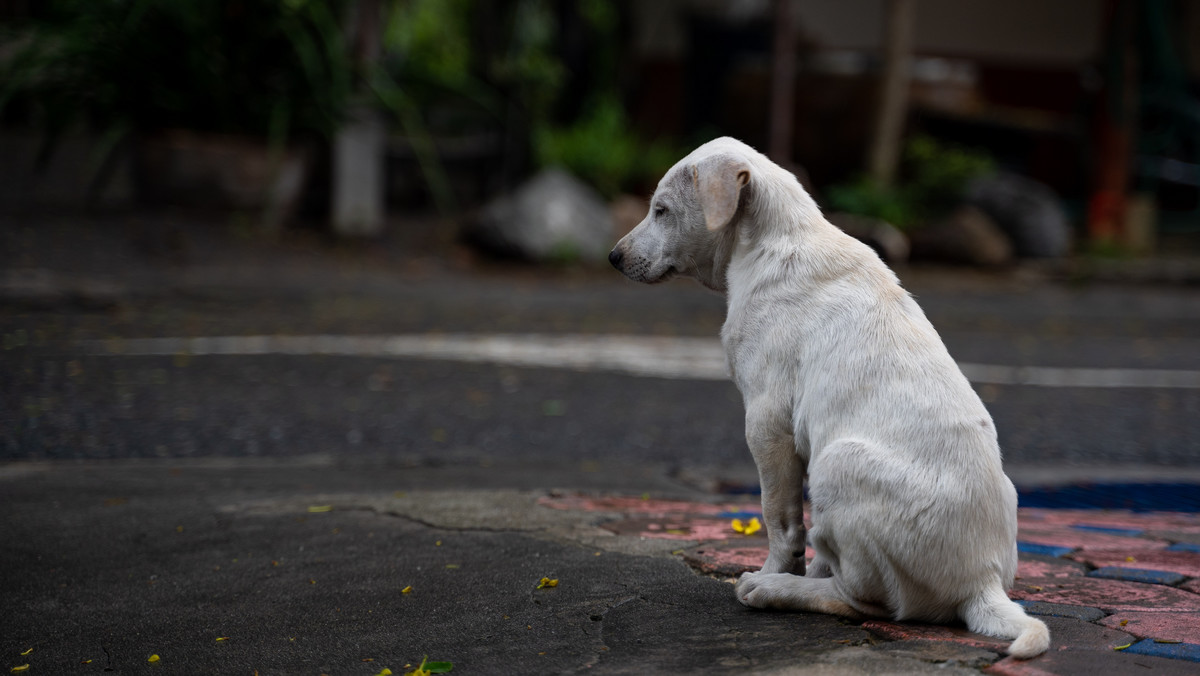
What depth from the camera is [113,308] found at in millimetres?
8328

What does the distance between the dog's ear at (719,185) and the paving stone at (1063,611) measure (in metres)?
1.27

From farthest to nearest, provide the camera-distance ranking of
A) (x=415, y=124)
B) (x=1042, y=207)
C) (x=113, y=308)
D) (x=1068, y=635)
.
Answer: (x=1042, y=207) → (x=415, y=124) → (x=113, y=308) → (x=1068, y=635)

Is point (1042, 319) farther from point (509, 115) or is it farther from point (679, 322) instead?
point (509, 115)

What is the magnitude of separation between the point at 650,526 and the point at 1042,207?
35.4ft

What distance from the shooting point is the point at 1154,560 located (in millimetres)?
3377

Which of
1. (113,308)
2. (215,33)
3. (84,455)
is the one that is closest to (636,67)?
(215,33)

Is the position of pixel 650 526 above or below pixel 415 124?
below

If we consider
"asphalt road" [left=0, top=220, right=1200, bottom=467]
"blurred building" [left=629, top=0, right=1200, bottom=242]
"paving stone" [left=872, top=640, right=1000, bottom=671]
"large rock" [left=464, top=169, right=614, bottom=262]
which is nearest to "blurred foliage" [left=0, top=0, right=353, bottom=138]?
"asphalt road" [left=0, top=220, right=1200, bottom=467]

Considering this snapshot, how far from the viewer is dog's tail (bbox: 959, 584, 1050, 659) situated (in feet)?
7.74

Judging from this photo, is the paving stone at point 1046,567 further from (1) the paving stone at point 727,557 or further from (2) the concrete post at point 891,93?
(2) the concrete post at point 891,93

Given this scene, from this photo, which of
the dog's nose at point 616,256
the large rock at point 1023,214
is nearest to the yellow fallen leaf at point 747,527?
the dog's nose at point 616,256

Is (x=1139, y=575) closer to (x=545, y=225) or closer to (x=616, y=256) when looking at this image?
(x=616, y=256)

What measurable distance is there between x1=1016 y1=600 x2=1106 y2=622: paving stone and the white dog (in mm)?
241

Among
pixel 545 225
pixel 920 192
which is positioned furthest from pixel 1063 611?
pixel 920 192
